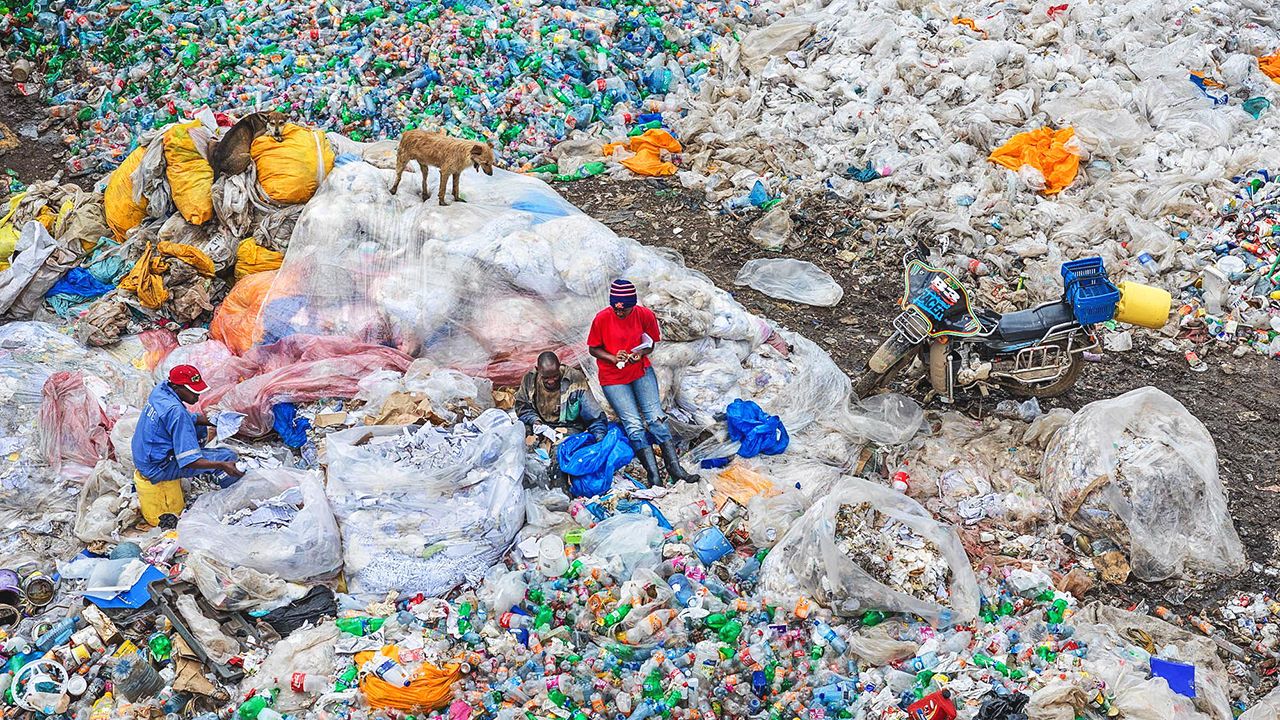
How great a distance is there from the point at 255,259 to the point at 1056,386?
15.8ft

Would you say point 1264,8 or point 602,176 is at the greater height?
point 1264,8

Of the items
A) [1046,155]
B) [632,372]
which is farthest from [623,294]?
[1046,155]

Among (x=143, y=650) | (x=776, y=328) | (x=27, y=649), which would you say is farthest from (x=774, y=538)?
(x=27, y=649)

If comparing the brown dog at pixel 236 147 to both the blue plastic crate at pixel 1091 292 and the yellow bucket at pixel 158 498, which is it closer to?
the yellow bucket at pixel 158 498

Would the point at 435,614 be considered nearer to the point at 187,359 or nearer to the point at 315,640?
the point at 315,640

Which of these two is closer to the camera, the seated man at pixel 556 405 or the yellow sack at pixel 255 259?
the seated man at pixel 556 405

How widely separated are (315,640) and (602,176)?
512cm

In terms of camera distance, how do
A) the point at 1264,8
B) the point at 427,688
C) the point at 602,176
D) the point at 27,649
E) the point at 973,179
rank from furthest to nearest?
the point at 1264,8 < the point at 602,176 < the point at 973,179 < the point at 27,649 < the point at 427,688

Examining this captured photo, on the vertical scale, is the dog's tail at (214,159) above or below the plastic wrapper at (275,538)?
above

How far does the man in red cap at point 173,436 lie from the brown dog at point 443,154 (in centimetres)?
218

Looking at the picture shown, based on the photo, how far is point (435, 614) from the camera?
482 centimetres

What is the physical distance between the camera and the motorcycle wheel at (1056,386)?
605cm

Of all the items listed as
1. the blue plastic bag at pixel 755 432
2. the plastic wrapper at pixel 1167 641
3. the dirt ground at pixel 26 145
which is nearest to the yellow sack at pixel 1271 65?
the blue plastic bag at pixel 755 432

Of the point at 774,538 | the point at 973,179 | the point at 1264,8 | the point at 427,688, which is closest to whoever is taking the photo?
the point at 427,688
